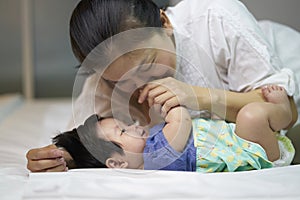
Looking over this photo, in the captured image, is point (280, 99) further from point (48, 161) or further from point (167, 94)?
point (48, 161)

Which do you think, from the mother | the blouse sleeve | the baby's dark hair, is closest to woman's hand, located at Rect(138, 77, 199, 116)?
the mother

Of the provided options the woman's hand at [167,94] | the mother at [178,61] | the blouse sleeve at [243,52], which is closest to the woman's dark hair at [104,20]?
the mother at [178,61]

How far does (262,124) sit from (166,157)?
0.18 m

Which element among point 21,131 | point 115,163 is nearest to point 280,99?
point 115,163

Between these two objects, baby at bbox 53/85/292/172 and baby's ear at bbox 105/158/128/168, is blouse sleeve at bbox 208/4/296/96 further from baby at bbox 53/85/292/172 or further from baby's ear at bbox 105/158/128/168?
baby's ear at bbox 105/158/128/168

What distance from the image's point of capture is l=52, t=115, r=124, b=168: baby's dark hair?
3.02ft

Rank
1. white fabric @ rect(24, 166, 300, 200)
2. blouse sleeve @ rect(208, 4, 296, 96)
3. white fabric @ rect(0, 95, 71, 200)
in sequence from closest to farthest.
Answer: white fabric @ rect(24, 166, 300, 200)
white fabric @ rect(0, 95, 71, 200)
blouse sleeve @ rect(208, 4, 296, 96)

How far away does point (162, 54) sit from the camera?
0.97 metres

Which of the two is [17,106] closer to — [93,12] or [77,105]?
[77,105]

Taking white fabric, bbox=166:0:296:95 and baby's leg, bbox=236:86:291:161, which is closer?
baby's leg, bbox=236:86:291:161

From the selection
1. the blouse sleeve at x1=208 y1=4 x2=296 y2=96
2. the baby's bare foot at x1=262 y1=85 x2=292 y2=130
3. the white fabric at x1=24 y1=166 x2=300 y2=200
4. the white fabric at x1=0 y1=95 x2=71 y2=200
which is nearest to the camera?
the white fabric at x1=24 y1=166 x2=300 y2=200

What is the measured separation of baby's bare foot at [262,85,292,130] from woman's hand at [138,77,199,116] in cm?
17

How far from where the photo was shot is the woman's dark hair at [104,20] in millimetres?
921

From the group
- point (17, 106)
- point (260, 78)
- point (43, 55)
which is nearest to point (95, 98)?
point (260, 78)
